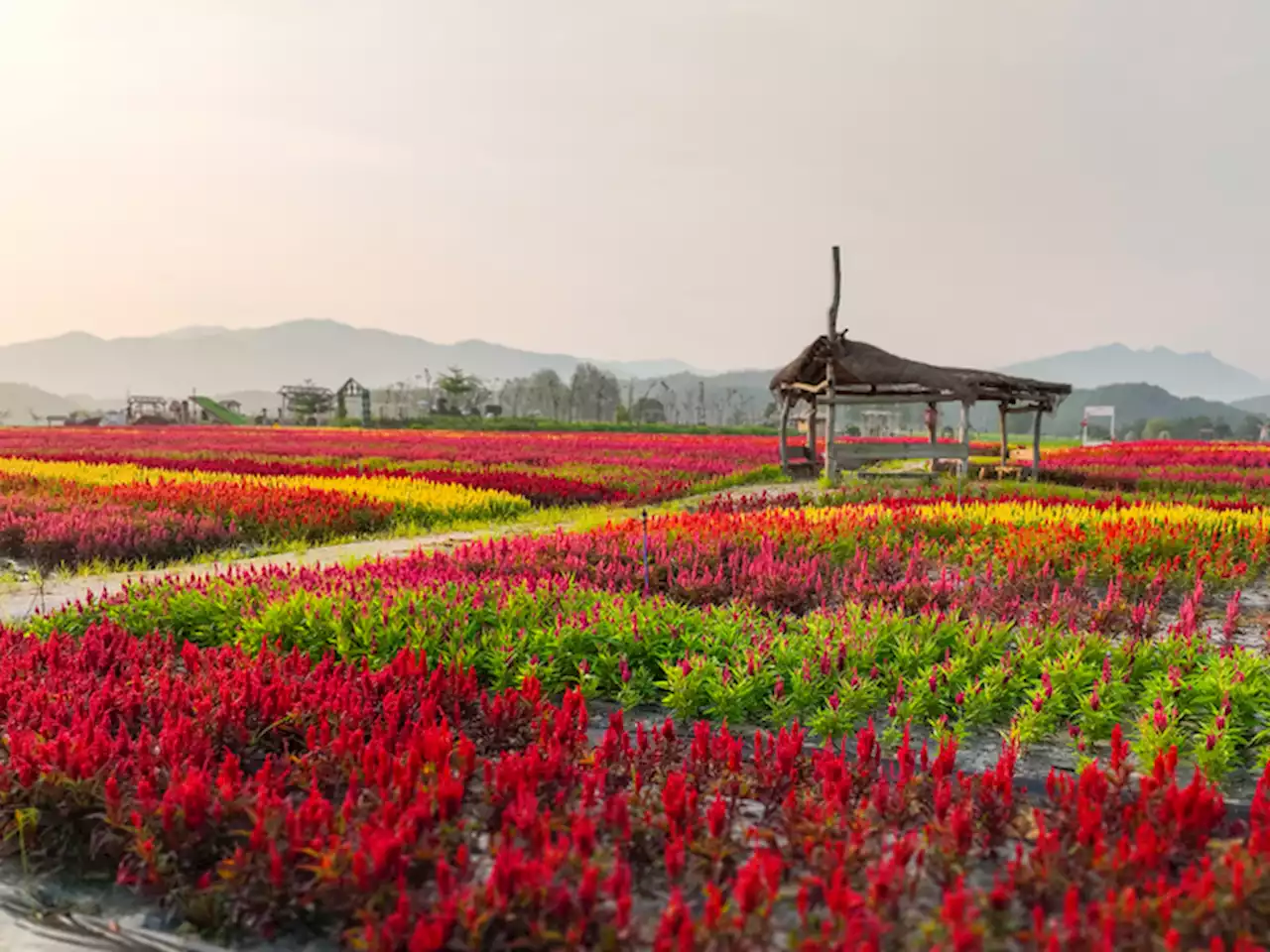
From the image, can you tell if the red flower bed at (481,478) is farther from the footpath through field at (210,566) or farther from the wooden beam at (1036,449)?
the wooden beam at (1036,449)

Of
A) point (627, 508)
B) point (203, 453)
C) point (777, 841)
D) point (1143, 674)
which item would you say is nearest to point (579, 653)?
point (777, 841)

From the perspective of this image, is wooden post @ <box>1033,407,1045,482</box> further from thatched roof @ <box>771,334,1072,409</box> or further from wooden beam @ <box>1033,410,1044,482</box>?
thatched roof @ <box>771,334,1072,409</box>

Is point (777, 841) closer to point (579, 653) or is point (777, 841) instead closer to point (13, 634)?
point (579, 653)

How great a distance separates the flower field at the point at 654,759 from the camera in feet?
9.35

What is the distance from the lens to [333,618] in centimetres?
602

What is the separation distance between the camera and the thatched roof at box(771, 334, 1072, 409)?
61.0ft

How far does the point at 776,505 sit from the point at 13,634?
32.1 feet

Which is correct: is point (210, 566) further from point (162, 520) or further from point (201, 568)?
point (162, 520)

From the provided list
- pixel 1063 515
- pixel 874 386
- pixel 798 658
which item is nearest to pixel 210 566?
pixel 798 658

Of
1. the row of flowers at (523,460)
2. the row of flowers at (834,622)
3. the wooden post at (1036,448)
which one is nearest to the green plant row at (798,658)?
the row of flowers at (834,622)

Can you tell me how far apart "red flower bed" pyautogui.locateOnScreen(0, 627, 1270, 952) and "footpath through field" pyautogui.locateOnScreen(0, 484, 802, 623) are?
369 cm

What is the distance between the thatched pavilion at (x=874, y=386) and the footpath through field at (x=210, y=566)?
7366 mm

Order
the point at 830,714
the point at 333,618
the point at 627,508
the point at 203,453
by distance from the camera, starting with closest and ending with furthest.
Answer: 1. the point at 830,714
2. the point at 333,618
3. the point at 627,508
4. the point at 203,453

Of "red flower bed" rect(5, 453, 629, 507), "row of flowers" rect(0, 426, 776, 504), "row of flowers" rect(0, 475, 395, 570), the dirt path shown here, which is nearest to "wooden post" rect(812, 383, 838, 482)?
Answer: "row of flowers" rect(0, 426, 776, 504)
